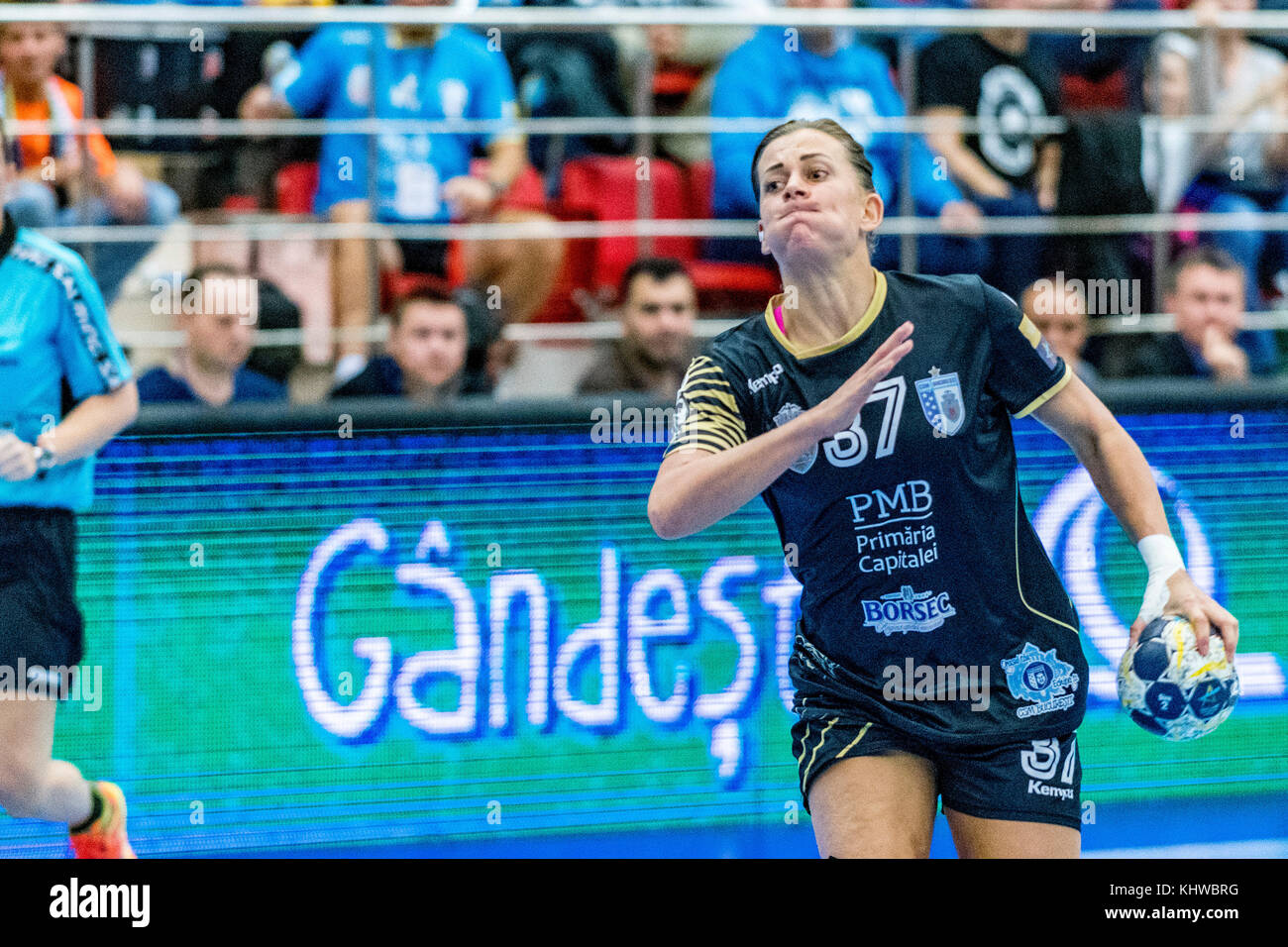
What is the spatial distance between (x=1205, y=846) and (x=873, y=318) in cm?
237

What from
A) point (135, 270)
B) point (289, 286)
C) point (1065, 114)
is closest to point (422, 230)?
point (289, 286)

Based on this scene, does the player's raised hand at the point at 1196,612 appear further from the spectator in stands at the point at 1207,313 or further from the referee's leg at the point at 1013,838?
the spectator in stands at the point at 1207,313

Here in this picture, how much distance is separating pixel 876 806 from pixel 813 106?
3.15 m

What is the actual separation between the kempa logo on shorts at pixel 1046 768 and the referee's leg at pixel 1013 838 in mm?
62

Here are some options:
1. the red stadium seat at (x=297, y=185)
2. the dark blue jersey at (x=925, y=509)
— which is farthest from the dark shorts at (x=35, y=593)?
the dark blue jersey at (x=925, y=509)

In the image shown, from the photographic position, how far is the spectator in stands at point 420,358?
486 cm

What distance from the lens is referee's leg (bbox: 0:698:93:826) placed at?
4.01 metres

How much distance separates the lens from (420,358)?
16.0ft

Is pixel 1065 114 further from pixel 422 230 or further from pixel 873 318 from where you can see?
pixel 873 318

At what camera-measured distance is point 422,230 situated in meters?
5.38

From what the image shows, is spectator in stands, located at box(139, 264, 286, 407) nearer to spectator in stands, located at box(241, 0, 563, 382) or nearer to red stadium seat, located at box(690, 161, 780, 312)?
spectator in stands, located at box(241, 0, 563, 382)

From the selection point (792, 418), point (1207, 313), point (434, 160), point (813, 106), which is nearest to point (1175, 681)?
point (792, 418)

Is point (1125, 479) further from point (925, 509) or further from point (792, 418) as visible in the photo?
point (792, 418)

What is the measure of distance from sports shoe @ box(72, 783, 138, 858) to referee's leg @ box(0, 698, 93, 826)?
5 cm
